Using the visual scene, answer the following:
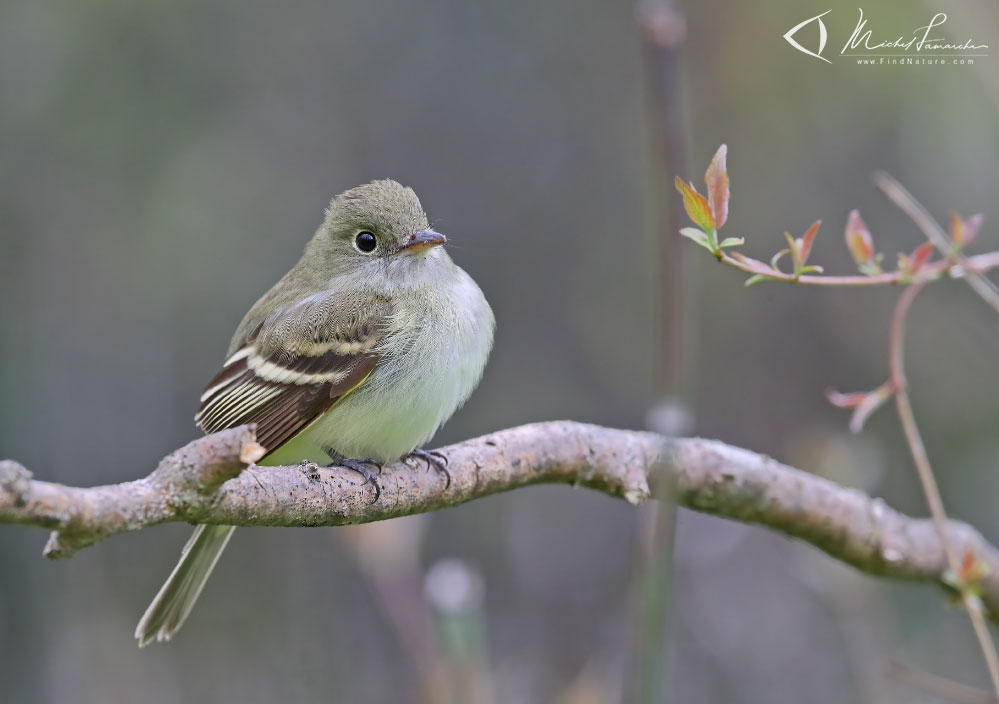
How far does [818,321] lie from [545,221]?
5.74ft

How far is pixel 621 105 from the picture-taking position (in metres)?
7.15

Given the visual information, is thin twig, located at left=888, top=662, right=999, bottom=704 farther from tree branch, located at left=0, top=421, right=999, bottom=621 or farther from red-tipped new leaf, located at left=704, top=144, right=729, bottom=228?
red-tipped new leaf, located at left=704, top=144, right=729, bottom=228

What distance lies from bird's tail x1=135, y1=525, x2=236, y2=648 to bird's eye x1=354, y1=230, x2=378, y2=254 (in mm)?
1011

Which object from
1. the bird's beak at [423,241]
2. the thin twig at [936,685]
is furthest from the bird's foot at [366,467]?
the thin twig at [936,685]

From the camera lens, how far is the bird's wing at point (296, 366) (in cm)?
310

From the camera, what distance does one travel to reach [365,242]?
362 cm

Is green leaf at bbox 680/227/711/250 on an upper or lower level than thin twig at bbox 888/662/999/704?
upper

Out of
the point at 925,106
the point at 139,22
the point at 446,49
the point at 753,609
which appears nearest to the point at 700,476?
the point at 925,106

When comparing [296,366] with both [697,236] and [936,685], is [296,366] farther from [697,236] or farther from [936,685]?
[936,685]

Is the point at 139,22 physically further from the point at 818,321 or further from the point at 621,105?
the point at 818,321

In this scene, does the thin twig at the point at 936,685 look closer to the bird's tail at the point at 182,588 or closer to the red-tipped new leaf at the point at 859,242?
the red-tipped new leaf at the point at 859,242

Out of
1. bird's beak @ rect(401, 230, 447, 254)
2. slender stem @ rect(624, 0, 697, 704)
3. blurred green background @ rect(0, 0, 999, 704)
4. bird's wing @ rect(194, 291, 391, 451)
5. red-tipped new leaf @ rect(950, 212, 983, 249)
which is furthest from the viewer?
blurred green background @ rect(0, 0, 999, 704)

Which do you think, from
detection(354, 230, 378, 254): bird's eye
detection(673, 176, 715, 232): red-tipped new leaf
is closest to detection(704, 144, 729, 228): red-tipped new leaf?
detection(673, 176, 715, 232): red-tipped new leaf

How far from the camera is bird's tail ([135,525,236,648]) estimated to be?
123 inches
